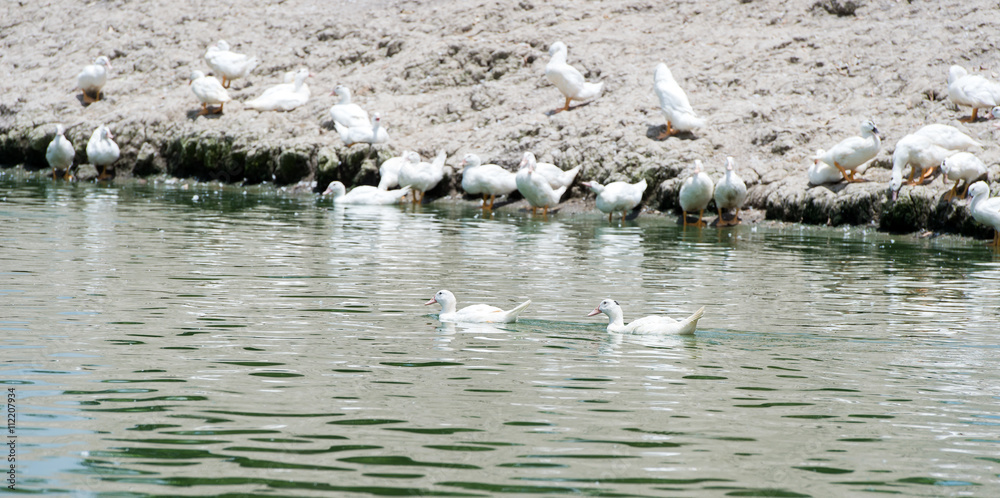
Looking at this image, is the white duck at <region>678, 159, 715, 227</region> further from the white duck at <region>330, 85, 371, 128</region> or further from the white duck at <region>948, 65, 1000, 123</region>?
the white duck at <region>330, 85, 371, 128</region>

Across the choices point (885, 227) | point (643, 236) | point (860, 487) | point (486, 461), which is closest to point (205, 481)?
point (486, 461)

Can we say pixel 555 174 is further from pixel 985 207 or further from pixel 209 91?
pixel 209 91

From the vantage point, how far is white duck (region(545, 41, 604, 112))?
25078 millimetres

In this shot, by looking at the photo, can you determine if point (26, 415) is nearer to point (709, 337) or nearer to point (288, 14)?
point (709, 337)

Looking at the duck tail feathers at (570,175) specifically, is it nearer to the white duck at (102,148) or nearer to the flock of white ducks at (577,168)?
the flock of white ducks at (577,168)

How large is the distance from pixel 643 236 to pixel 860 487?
42.8ft

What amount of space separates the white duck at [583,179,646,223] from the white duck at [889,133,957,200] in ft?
15.4

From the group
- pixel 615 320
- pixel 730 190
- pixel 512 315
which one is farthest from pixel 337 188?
pixel 615 320

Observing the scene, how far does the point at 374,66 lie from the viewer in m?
30.7

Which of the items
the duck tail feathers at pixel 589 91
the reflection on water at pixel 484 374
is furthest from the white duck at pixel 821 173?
the duck tail feathers at pixel 589 91

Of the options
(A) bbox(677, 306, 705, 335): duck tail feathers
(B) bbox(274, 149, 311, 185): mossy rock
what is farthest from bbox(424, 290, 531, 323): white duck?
(B) bbox(274, 149, 311, 185): mossy rock

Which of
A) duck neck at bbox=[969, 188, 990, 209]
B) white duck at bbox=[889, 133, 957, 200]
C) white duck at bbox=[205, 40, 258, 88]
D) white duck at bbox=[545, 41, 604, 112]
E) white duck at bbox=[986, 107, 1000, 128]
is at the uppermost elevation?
white duck at bbox=[205, 40, 258, 88]

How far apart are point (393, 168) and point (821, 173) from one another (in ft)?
30.7

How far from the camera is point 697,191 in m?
20.4
